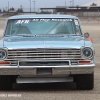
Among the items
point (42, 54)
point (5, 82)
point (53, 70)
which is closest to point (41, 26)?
point (42, 54)

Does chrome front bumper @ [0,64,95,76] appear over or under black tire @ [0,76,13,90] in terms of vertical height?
over

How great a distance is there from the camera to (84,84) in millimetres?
8117

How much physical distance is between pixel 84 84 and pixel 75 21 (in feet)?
6.52

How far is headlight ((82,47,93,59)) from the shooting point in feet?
25.2

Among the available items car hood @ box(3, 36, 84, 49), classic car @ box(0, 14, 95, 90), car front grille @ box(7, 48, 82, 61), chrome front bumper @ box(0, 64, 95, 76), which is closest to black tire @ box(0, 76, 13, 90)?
classic car @ box(0, 14, 95, 90)

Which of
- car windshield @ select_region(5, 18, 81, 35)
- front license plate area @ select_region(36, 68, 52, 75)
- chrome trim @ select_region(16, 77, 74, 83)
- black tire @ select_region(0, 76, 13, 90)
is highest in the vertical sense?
car windshield @ select_region(5, 18, 81, 35)

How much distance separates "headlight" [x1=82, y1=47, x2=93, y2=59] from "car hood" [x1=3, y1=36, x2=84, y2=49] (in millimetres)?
133

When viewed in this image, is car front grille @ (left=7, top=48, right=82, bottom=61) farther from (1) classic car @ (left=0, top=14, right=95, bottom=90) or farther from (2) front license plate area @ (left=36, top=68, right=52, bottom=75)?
(2) front license plate area @ (left=36, top=68, right=52, bottom=75)

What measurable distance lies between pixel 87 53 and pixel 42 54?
3.09ft

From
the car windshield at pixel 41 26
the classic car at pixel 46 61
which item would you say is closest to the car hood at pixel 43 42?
the classic car at pixel 46 61

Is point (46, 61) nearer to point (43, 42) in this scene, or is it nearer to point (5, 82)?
point (43, 42)

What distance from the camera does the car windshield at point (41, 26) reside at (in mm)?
9164

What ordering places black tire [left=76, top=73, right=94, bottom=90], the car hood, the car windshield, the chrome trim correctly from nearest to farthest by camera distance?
the car hood
the chrome trim
black tire [left=76, top=73, right=94, bottom=90]
the car windshield

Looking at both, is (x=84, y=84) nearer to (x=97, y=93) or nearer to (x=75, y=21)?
(x=97, y=93)
